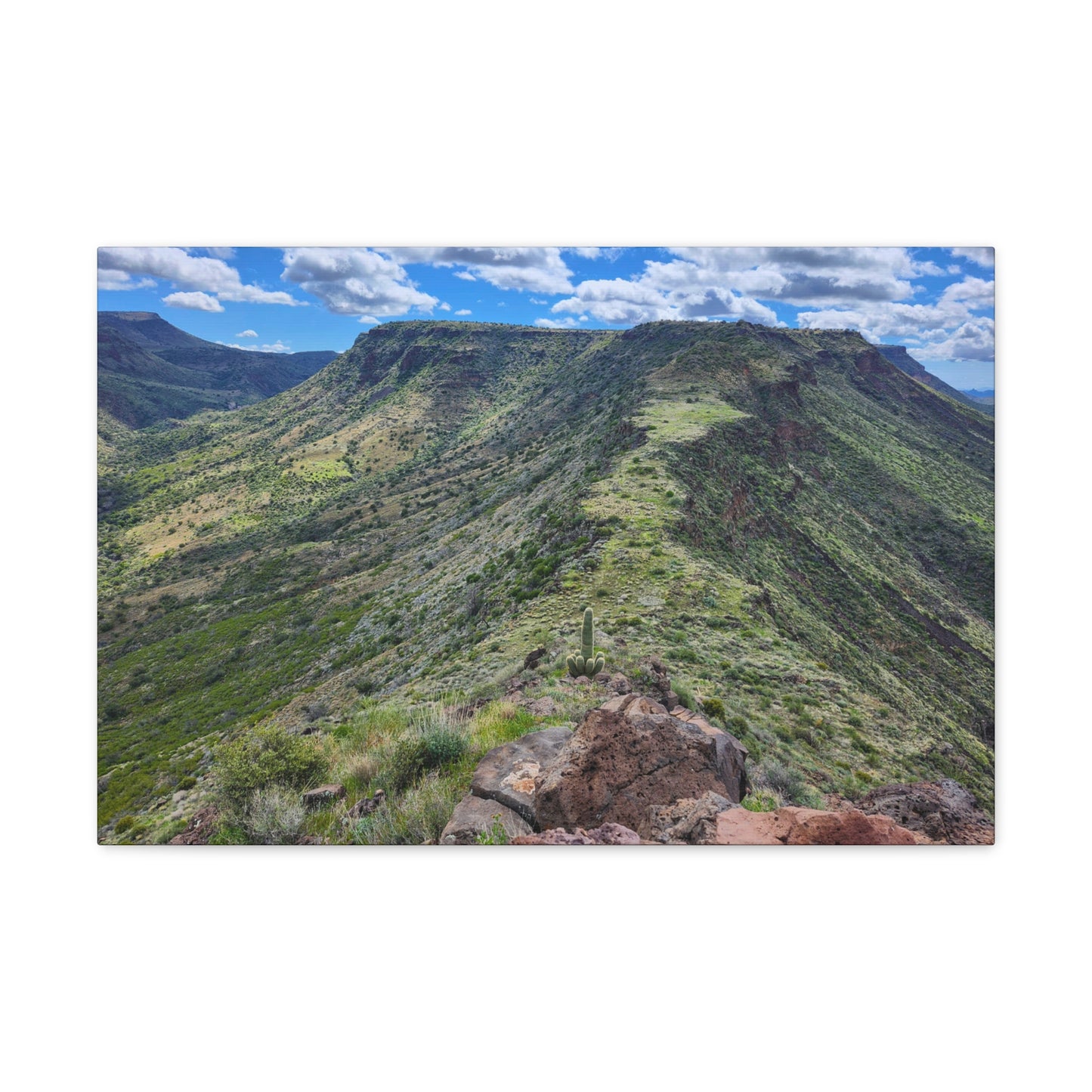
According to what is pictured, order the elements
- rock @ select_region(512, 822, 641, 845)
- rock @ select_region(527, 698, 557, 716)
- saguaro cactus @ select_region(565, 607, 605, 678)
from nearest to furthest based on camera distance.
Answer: rock @ select_region(512, 822, 641, 845) → rock @ select_region(527, 698, 557, 716) → saguaro cactus @ select_region(565, 607, 605, 678)

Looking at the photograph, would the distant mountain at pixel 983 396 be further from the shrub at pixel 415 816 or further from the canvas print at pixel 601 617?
the shrub at pixel 415 816

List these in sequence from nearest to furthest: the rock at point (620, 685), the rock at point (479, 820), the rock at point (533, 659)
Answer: the rock at point (479, 820)
the rock at point (620, 685)
the rock at point (533, 659)

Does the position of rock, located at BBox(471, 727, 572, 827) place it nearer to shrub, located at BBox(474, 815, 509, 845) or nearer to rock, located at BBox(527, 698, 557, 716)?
shrub, located at BBox(474, 815, 509, 845)

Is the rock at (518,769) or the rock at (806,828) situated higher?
the rock at (518,769)

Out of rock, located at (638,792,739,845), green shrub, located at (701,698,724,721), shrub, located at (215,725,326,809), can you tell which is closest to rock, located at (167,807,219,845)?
shrub, located at (215,725,326,809)

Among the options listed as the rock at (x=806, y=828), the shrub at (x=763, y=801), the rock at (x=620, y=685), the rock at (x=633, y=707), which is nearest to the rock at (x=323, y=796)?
the rock at (x=633, y=707)
